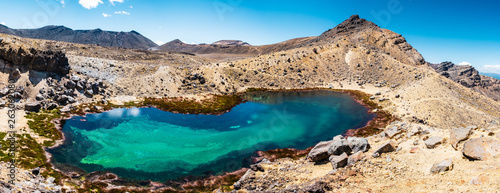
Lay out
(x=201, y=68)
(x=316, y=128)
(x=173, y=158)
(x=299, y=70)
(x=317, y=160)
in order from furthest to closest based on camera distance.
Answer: (x=299, y=70)
(x=201, y=68)
(x=316, y=128)
(x=173, y=158)
(x=317, y=160)

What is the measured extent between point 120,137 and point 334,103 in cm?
6439

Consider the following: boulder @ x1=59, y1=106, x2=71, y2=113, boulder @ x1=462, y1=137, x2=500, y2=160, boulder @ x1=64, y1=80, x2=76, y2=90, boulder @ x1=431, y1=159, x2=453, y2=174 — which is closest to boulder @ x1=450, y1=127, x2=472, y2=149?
boulder @ x1=462, y1=137, x2=500, y2=160

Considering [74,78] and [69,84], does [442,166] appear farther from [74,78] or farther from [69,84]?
[74,78]

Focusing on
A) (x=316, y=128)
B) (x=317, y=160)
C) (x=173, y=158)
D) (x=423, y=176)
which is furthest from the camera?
(x=316, y=128)

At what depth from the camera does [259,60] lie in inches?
4656

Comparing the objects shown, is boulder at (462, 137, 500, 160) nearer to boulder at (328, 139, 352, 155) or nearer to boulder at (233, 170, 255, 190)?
boulder at (328, 139, 352, 155)

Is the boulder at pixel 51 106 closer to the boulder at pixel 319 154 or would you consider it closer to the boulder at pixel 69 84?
the boulder at pixel 69 84

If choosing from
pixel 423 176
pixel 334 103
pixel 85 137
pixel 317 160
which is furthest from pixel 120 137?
pixel 334 103

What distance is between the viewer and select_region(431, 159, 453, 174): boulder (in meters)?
17.8

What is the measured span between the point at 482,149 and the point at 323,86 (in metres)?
93.1

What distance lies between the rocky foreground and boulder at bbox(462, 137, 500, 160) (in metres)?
0.06

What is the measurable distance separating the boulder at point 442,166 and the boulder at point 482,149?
4.97ft

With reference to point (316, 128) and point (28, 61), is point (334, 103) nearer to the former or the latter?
point (316, 128)

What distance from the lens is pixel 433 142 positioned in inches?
902
